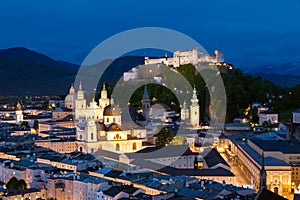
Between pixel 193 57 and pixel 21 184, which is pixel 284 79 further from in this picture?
pixel 21 184

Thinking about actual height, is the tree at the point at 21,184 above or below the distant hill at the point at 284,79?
below

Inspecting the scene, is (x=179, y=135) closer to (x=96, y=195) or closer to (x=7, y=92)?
(x=96, y=195)

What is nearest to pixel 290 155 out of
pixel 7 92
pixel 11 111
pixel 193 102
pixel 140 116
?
pixel 193 102

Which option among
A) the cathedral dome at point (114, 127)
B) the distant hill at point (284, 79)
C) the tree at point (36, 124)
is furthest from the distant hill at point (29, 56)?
the cathedral dome at point (114, 127)

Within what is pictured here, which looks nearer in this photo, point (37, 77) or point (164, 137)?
point (164, 137)

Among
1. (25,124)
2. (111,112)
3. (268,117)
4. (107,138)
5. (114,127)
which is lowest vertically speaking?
(107,138)

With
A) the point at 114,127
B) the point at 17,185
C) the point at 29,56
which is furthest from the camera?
the point at 29,56

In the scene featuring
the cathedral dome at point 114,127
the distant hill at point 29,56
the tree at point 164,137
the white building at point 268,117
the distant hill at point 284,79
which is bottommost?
the tree at point 164,137

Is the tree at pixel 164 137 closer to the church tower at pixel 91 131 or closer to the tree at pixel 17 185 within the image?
the church tower at pixel 91 131

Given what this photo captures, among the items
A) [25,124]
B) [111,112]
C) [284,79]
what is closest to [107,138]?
[111,112]

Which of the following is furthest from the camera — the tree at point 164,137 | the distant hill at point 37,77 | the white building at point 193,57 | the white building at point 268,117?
the distant hill at point 37,77

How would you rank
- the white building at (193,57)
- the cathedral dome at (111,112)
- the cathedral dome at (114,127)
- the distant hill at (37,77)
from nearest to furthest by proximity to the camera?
the cathedral dome at (114,127)
the cathedral dome at (111,112)
the white building at (193,57)
the distant hill at (37,77)

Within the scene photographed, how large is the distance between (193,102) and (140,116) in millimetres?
3399

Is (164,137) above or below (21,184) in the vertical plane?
above
